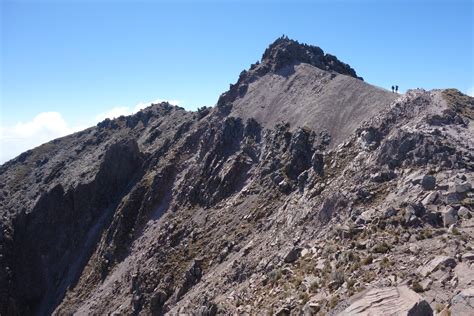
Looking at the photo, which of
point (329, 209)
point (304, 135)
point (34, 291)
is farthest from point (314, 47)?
point (34, 291)

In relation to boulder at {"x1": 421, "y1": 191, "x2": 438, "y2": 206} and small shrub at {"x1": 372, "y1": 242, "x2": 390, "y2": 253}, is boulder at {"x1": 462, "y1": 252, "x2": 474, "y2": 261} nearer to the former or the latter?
small shrub at {"x1": 372, "y1": 242, "x2": 390, "y2": 253}

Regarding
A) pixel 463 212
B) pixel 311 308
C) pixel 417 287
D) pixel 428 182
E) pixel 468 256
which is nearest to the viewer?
pixel 417 287

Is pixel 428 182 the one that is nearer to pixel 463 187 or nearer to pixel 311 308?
pixel 463 187

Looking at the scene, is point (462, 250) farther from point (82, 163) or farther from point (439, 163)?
point (82, 163)

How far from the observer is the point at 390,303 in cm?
1742

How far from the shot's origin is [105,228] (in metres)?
78.0

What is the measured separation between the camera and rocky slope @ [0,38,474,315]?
23.3 m

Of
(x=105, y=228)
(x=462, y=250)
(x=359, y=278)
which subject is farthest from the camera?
(x=105, y=228)

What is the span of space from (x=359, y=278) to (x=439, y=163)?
13612mm

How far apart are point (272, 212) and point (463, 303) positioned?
29637 millimetres

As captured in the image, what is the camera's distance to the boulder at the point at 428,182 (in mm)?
27786

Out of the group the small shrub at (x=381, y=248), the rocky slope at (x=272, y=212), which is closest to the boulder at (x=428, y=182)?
the rocky slope at (x=272, y=212)

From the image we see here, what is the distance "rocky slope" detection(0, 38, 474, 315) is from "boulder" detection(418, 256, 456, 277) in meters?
0.13

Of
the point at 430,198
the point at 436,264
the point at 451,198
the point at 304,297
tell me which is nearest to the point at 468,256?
the point at 436,264
